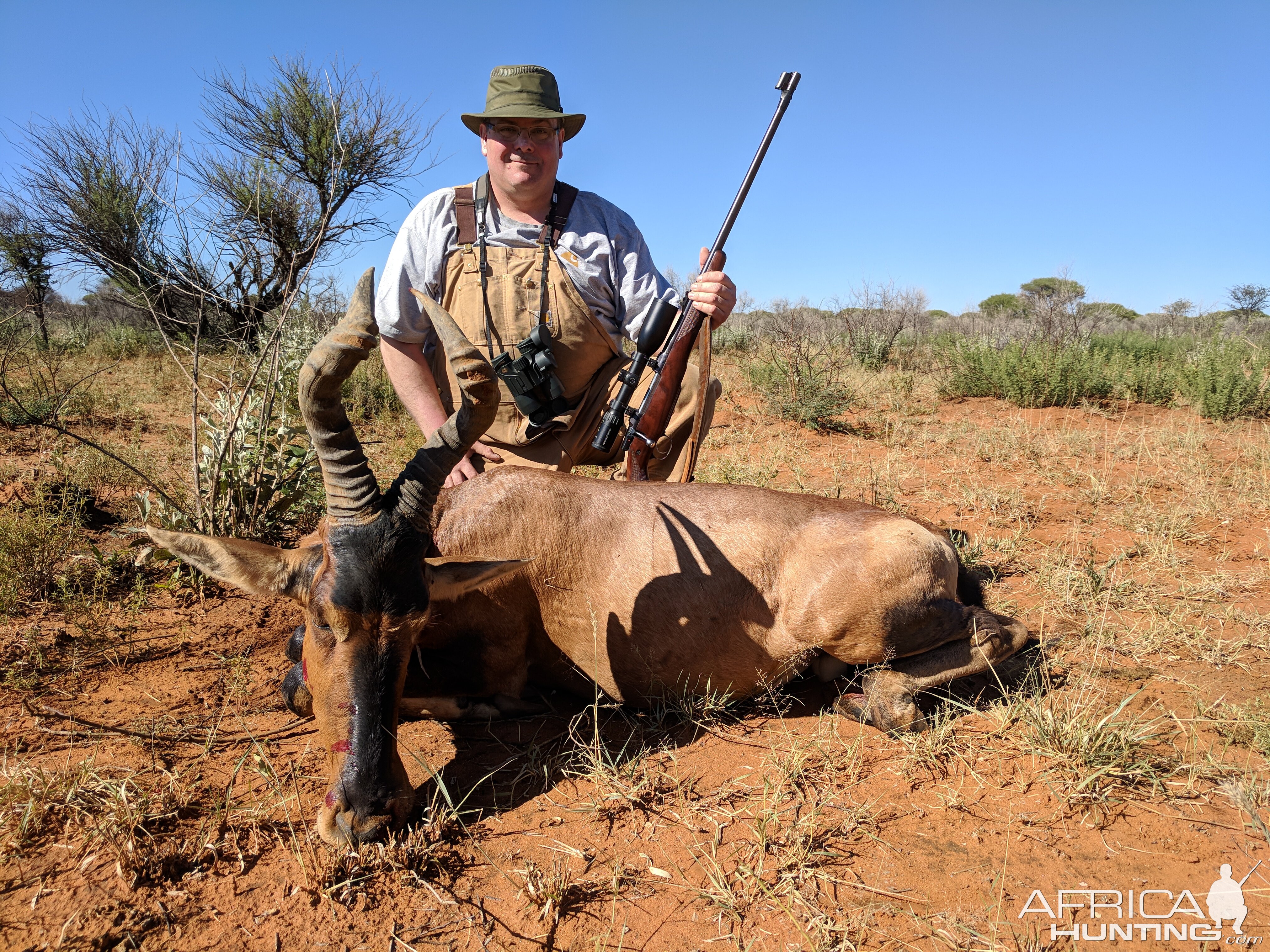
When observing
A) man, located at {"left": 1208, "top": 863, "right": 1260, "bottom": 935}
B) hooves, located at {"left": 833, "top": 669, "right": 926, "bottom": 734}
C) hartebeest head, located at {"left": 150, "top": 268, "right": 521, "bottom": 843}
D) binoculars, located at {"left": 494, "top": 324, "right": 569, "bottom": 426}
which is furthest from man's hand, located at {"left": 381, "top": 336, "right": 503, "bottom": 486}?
man, located at {"left": 1208, "top": 863, "right": 1260, "bottom": 935}

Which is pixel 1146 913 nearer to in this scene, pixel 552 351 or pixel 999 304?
pixel 552 351

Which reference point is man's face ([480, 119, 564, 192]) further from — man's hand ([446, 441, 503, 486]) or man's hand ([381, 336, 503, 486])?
man's hand ([446, 441, 503, 486])

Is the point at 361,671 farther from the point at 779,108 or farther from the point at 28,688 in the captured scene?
the point at 779,108

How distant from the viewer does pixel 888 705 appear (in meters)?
3.71

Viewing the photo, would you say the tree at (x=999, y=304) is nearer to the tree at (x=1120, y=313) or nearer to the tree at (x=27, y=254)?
the tree at (x=1120, y=313)

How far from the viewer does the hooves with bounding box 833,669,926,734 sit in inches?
144

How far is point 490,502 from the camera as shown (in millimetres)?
3770

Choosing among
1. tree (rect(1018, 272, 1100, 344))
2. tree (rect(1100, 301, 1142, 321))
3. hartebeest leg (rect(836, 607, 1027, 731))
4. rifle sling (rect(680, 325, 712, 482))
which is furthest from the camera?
tree (rect(1100, 301, 1142, 321))

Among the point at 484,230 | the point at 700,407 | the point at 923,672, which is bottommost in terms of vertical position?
the point at 923,672

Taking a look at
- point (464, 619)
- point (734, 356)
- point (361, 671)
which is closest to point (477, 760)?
point (464, 619)

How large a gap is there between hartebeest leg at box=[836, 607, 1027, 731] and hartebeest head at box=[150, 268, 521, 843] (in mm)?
2179

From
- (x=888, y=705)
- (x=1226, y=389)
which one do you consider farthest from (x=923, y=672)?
(x=1226, y=389)

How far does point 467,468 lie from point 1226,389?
10.1 meters

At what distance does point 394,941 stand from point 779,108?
5032mm
